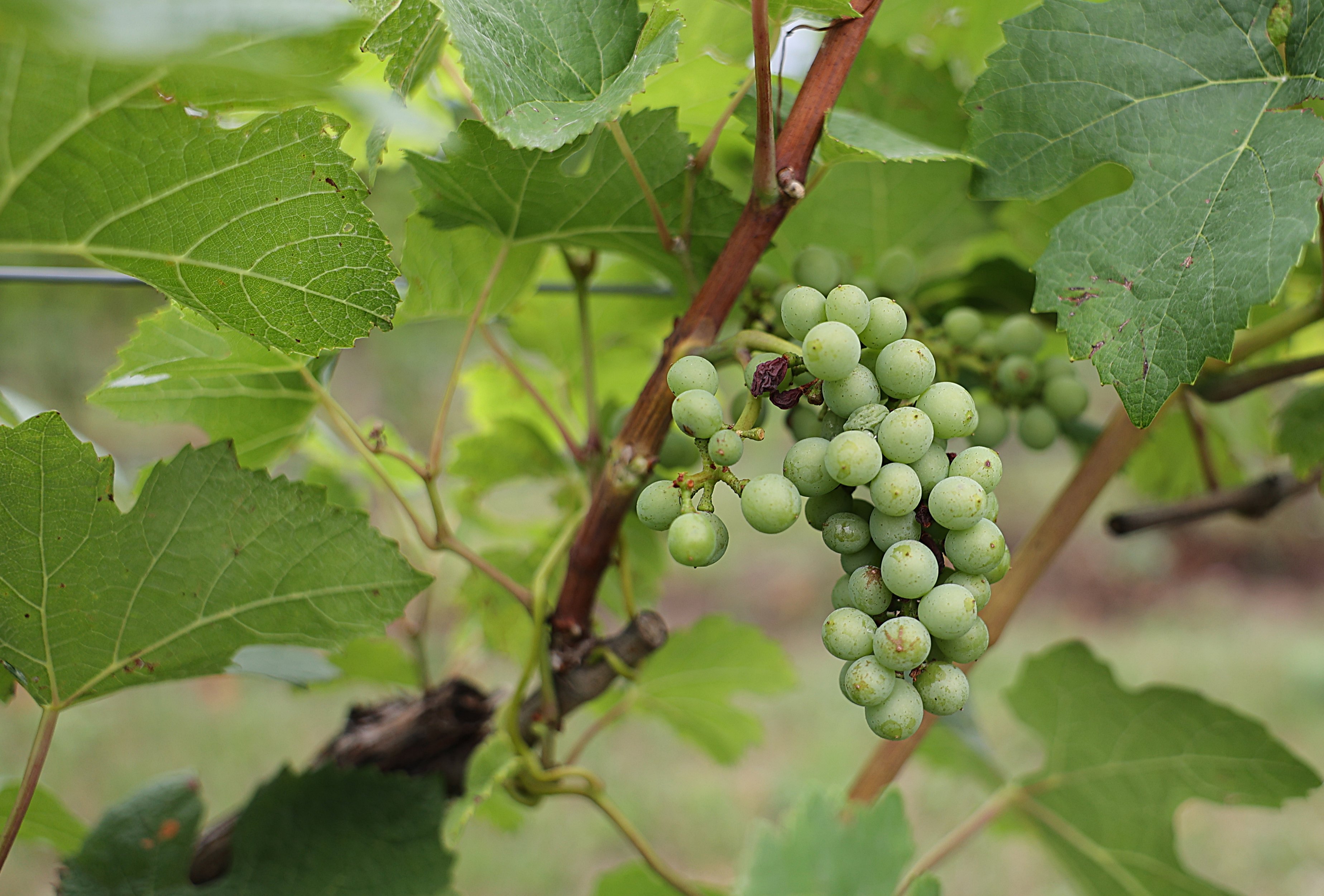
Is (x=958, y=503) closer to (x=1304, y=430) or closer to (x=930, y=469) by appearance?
(x=930, y=469)

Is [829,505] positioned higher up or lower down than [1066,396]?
higher up

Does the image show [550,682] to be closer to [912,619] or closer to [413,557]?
[912,619]

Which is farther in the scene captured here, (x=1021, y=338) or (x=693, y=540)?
(x=1021, y=338)

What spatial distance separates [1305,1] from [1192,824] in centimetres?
298

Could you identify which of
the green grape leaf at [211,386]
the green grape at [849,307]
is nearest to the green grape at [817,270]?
the green grape at [849,307]

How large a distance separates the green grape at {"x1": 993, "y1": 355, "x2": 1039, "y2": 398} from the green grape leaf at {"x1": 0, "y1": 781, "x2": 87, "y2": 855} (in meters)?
0.92

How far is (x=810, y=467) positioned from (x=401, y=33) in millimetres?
355

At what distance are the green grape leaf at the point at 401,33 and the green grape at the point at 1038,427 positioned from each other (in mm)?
543

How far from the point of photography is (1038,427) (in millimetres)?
Result: 751

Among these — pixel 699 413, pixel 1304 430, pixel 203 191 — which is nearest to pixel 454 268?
pixel 203 191

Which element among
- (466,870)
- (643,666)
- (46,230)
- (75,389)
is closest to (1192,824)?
(466,870)

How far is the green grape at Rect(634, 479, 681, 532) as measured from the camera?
507 millimetres

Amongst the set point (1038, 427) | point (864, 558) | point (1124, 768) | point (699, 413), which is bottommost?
point (1124, 768)

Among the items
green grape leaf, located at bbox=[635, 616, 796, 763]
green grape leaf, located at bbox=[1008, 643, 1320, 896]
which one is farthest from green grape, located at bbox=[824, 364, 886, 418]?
green grape leaf, located at bbox=[1008, 643, 1320, 896]
